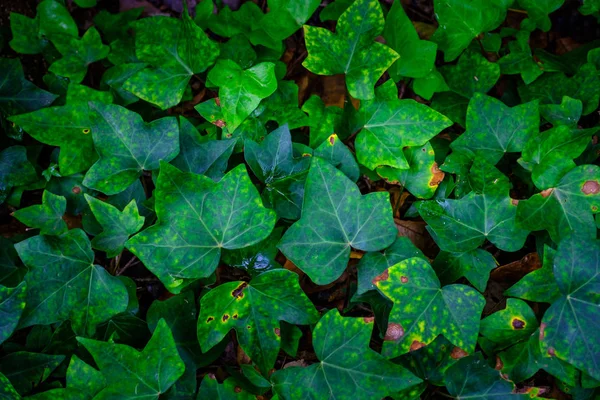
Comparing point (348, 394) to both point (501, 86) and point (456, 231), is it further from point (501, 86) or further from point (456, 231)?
point (501, 86)

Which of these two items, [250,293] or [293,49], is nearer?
[250,293]

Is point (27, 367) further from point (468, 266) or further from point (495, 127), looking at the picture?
point (495, 127)

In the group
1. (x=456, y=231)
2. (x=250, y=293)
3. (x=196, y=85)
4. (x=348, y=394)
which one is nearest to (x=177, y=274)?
(x=250, y=293)

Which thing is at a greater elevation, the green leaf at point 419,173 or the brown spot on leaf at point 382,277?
the green leaf at point 419,173

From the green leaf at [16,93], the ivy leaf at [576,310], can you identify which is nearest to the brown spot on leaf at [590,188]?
the ivy leaf at [576,310]

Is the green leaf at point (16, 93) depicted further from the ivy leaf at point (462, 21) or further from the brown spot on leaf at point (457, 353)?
the brown spot on leaf at point (457, 353)
